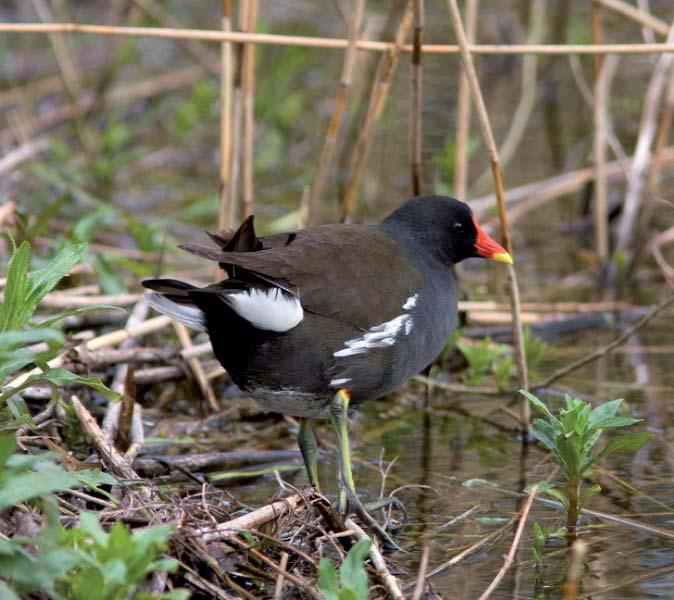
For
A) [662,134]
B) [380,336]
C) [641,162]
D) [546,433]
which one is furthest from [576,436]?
[641,162]

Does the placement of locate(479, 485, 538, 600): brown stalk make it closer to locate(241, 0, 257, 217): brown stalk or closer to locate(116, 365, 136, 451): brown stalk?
locate(116, 365, 136, 451): brown stalk

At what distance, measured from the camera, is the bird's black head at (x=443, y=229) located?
3371mm

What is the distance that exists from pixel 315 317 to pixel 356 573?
2.81 ft

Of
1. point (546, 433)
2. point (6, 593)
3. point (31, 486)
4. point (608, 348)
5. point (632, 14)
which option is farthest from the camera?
point (632, 14)

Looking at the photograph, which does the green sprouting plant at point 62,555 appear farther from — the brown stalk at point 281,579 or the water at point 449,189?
the water at point 449,189

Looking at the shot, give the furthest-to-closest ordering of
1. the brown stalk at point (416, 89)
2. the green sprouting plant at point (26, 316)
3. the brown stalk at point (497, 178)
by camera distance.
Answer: the brown stalk at point (416, 89) < the brown stalk at point (497, 178) < the green sprouting plant at point (26, 316)

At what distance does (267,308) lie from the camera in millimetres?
2699

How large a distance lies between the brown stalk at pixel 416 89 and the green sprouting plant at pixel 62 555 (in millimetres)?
2043

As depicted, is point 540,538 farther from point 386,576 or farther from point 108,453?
point 108,453

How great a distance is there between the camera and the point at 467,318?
4223mm

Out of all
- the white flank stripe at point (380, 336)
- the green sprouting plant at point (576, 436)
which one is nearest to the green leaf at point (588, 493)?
the green sprouting plant at point (576, 436)

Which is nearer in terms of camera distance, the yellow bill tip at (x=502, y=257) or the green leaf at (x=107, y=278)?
the yellow bill tip at (x=502, y=257)

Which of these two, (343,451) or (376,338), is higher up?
(376,338)

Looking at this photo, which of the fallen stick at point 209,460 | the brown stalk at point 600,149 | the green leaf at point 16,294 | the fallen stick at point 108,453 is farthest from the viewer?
the brown stalk at point 600,149
